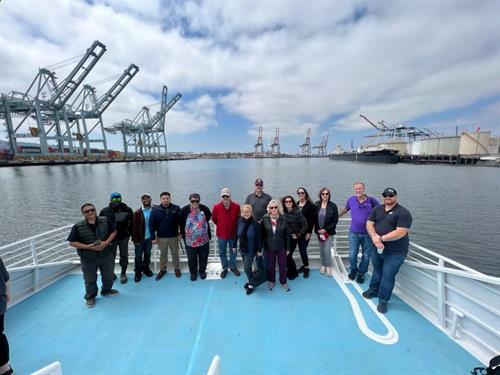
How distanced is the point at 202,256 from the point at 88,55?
4987 centimetres

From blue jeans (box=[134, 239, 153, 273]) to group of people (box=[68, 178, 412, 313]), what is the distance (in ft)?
0.05

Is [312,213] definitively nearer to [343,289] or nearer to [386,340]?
[343,289]

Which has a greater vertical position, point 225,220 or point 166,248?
point 225,220

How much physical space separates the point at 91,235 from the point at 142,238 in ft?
2.23

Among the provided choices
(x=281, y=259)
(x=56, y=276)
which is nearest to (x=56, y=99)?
(x=56, y=276)

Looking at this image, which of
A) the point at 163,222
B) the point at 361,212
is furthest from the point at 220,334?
the point at 361,212

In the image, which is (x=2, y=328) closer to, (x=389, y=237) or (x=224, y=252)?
(x=224, y=252)

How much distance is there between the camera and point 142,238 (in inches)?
129

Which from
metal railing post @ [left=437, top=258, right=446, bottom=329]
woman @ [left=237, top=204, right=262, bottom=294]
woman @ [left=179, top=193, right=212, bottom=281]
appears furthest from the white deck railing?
woman @ [left=179, top=193, right=212, bottom=281]

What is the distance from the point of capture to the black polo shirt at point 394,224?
7.81 ft

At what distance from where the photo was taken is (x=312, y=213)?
3.35 m

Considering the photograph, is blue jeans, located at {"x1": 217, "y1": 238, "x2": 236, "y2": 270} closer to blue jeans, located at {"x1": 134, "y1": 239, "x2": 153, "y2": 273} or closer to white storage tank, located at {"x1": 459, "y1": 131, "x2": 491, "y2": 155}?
blue jeans, located at {"x1": 134, "y1": 239, "x2": 153, "y2": 273}

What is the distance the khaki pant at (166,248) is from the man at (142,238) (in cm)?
20

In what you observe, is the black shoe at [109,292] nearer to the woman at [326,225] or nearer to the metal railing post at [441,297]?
the woman at [326,225]
